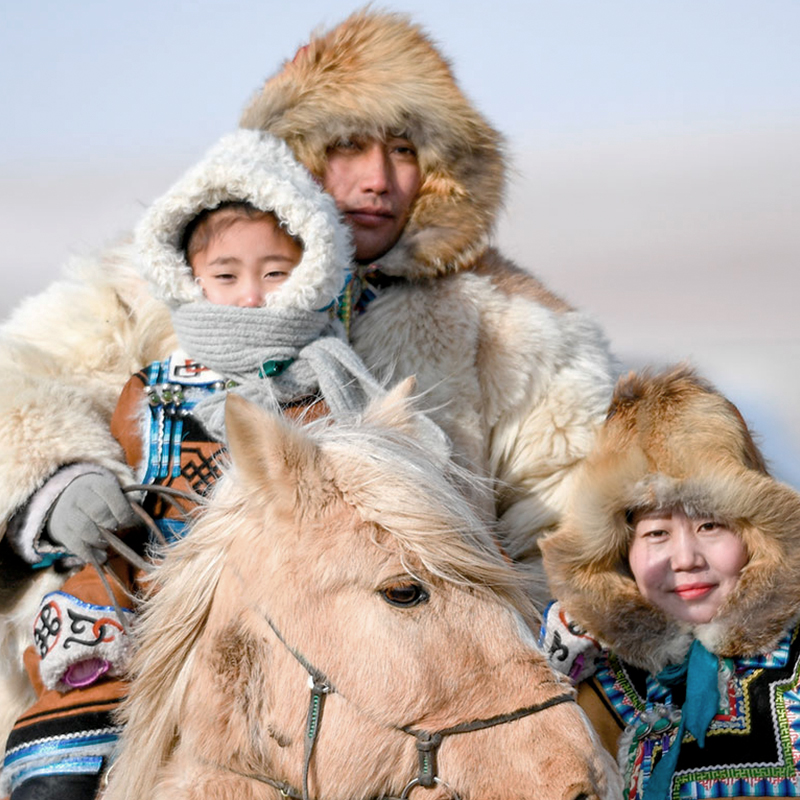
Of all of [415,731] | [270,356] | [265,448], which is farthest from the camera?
[270,356]

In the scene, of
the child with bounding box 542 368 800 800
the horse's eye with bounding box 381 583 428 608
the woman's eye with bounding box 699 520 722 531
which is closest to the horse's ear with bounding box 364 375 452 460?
the horse's eye with bounding box 381 583 428 608

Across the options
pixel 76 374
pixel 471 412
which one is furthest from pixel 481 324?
pixel 76 374

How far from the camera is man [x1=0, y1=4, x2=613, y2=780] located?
2.88 m

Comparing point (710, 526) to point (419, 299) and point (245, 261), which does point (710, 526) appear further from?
point (245, 261)

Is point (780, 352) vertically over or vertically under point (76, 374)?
over

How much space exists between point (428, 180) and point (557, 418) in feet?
2.88

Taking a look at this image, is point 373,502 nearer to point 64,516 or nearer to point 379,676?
point 379,676

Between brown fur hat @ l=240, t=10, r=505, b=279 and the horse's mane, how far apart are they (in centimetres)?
139

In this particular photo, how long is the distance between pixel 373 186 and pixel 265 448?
62.6 inches

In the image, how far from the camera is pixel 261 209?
254 cm

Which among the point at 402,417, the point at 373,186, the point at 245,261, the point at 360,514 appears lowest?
the point at 360,514

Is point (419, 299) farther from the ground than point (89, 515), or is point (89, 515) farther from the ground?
point (419, 299)

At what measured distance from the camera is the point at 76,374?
2.80 m

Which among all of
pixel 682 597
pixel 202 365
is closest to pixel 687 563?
pixel 682 597
